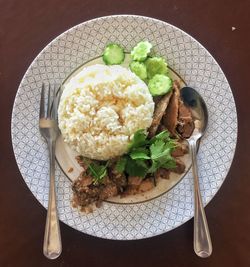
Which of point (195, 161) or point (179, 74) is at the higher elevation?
point (179, 74)

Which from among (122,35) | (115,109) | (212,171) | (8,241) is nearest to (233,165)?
(212,171)

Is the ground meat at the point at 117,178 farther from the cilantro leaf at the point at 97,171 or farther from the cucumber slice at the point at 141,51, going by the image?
the cucumber slice at the point at 141,51

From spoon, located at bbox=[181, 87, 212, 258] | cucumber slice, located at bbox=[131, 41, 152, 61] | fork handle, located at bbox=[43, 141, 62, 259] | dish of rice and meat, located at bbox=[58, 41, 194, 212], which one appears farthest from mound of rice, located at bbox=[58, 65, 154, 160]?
fork handle, located at bbox=[43, 141, 62, 259]

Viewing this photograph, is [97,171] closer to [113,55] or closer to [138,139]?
[138,139]

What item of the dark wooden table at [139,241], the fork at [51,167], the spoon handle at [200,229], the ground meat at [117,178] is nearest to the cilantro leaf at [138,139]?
the ground meat at [117,178]

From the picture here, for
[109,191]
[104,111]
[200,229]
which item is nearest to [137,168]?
[109,191]

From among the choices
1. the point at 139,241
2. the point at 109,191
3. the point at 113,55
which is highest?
the point at 113,55

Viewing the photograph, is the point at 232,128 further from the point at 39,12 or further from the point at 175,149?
the point at 39,12

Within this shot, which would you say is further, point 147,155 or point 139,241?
point 139,241

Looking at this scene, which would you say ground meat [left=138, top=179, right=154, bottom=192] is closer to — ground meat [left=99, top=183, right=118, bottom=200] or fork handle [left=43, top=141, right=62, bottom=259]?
ground meat [left=99, top=183, right=118, bottom=200]
